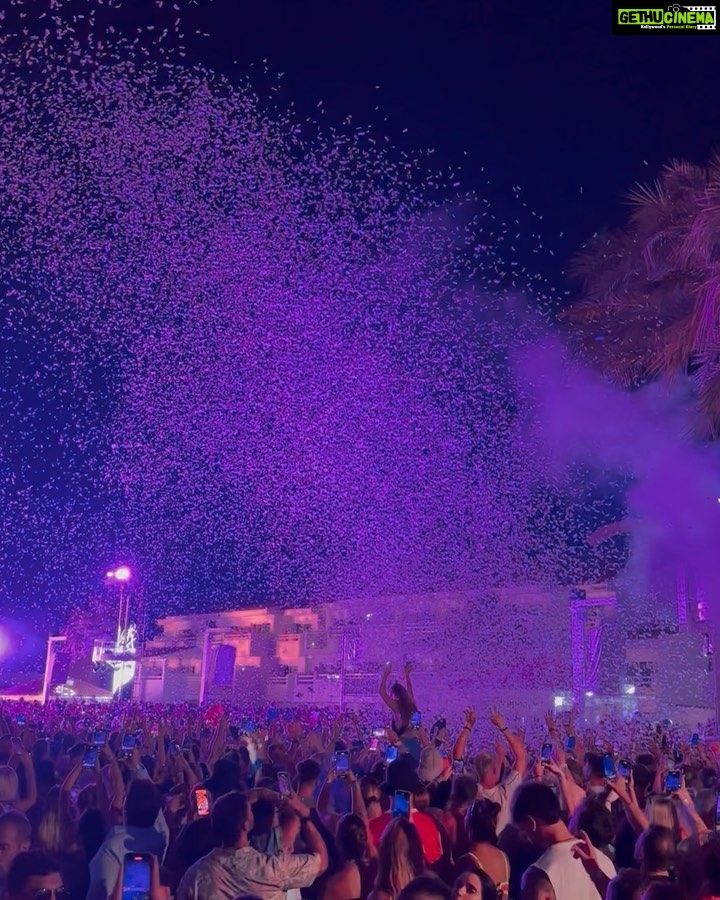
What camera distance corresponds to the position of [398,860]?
4227 mm

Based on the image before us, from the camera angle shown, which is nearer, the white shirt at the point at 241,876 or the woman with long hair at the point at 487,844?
the white shirt at the point at 241,876

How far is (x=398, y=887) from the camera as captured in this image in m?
4.17

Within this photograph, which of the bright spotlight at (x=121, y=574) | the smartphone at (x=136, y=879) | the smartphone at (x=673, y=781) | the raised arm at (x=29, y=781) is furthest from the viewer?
the bright spotlight at (x=121, y=574)

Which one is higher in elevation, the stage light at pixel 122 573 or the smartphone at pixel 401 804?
the stage light at pixel 122 573

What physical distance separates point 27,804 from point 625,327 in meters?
12.0

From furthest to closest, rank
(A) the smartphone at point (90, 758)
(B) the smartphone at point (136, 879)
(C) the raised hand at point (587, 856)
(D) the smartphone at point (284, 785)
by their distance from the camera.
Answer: (A) the smartphone at point (90, 758)
(D) the smartphone at point (284, 785)
(C) the raised hand at point (587, 856)
(B) the smartphone at point (136, 879)

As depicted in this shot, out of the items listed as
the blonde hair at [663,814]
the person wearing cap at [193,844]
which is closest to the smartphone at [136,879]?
the person wearing cap at [193,844]

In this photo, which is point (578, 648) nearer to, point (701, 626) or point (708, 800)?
point (701, 626)

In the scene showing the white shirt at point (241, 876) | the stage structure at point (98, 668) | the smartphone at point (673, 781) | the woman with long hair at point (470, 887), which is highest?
the stage structure at point (98, 668)

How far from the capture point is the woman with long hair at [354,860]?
4.67 metres

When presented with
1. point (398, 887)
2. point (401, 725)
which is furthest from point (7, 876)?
point (401, 725)

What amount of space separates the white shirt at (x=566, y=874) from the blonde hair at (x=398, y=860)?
0.56 metres


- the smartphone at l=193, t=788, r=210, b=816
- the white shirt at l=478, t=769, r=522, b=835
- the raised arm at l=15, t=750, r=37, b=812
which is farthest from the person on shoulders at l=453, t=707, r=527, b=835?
the raised arm at l=15, t=750, r=37, b=812

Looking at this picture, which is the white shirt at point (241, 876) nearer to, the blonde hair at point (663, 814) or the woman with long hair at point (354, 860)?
the woman with long hair at point (354, 860)
